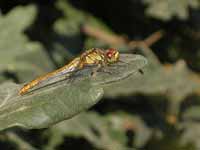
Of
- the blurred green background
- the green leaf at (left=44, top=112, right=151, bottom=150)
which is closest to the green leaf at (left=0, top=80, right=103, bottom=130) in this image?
the blurred green background

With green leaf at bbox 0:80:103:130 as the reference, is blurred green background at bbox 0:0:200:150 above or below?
below

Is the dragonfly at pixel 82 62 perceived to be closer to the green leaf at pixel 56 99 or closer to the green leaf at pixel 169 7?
the green leaf at pixel 56 99

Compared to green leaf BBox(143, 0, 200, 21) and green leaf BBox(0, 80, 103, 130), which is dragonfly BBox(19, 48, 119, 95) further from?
green leaf BBox(143, 0, 200, 21)

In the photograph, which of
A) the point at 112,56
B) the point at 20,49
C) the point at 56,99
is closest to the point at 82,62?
the point at 112,56

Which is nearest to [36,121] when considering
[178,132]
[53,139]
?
[53,139]

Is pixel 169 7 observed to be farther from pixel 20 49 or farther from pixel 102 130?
pixel 20 49

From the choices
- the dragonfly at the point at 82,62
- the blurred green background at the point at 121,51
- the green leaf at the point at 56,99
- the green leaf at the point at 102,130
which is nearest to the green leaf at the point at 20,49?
the blurred green background at the point at 121,51

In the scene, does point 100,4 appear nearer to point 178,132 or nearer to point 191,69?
point 191,69
